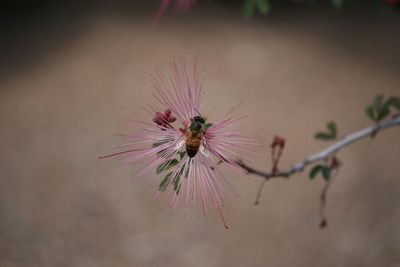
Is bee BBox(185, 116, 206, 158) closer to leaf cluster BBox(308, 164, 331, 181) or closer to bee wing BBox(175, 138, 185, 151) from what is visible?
bee wing BBox(175, 138, 185, 151)

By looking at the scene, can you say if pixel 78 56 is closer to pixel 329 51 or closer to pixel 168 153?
pixel 329 51

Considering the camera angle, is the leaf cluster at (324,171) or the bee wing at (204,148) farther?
the leaf cluster at (324,171)

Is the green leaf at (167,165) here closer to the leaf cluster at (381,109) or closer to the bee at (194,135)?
the bee at (194,135)

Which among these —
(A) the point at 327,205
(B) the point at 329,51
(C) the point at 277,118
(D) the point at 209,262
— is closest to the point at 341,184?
(A) the point at 327,205

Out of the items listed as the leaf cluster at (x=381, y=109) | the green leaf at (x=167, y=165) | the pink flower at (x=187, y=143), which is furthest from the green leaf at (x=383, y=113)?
the green leaf at (x=167, y=165)

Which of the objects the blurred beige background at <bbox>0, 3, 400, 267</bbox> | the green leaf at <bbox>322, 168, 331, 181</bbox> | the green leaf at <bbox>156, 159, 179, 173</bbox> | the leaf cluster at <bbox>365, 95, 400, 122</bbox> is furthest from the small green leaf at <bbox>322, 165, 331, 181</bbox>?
the blurred beige background at <bbox>0, 3, 400, 267</bbox>

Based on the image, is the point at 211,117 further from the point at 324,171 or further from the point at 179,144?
the point at 179,144
